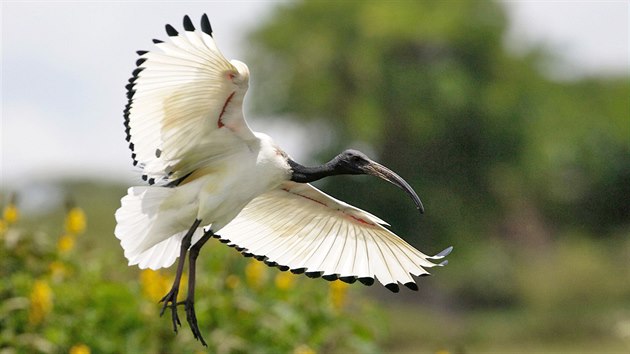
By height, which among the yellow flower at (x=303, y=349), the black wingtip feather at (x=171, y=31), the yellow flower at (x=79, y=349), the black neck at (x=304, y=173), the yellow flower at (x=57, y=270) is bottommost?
the yellow flower at (x=79, y=349)

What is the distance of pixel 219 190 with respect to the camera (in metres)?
6.54

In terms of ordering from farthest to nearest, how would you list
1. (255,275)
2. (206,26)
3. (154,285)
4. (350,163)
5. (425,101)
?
1. (425,101)
2. (255,275)
3. (154,285)
4. (350,163)
5. (206,26)

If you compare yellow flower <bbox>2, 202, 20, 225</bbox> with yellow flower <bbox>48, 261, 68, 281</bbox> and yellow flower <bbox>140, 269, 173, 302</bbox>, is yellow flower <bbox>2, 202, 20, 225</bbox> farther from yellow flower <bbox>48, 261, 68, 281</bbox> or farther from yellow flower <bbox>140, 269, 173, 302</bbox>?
yellow flower <bbox>140, 269, 173, 302</bbox>

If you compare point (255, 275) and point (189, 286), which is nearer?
point (189, 286)

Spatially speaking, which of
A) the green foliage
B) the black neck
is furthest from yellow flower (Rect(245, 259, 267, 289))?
the black neck

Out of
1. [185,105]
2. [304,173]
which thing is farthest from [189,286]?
[185,105]

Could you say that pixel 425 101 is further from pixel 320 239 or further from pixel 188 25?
pixel 188 25

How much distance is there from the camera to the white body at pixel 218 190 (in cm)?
616

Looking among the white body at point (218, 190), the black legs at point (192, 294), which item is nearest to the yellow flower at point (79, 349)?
the white body at point (218, 190)

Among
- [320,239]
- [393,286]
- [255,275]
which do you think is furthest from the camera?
[255,275]

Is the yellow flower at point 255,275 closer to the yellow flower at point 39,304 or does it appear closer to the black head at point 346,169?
the yellow flower at point 39,304

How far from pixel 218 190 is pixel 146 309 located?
181cm

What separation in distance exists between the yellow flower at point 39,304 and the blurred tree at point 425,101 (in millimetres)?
27030

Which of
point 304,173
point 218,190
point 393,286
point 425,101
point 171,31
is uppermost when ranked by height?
point 425,101
